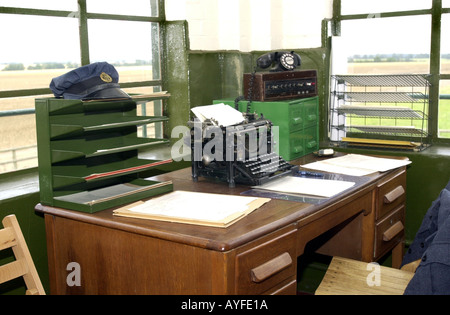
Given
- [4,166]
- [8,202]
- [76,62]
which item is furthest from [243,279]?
[76,62]

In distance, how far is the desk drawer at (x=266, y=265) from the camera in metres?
1.66

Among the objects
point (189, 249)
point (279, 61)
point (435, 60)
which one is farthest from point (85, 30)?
point (435, 60)

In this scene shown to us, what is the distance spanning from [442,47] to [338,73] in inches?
25.4

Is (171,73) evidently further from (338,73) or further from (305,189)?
(305,189)

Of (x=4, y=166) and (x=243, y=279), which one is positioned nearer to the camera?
(x=243, y=279)

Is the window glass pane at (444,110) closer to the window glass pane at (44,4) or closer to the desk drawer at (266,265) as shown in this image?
the desk drawer at (266,265)

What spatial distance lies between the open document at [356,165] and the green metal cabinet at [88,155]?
2.97ft

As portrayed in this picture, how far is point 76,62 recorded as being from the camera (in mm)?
2729

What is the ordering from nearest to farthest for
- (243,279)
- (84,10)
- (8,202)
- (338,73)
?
(243,279) → (8,202) → (84,10) → (338,73)

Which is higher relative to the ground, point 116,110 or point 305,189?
point 116,110

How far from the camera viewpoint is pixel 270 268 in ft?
5.75

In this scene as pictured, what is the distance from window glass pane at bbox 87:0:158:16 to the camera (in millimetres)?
2807

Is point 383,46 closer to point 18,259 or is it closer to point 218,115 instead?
point 218,115

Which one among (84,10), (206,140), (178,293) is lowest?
(178,293)
